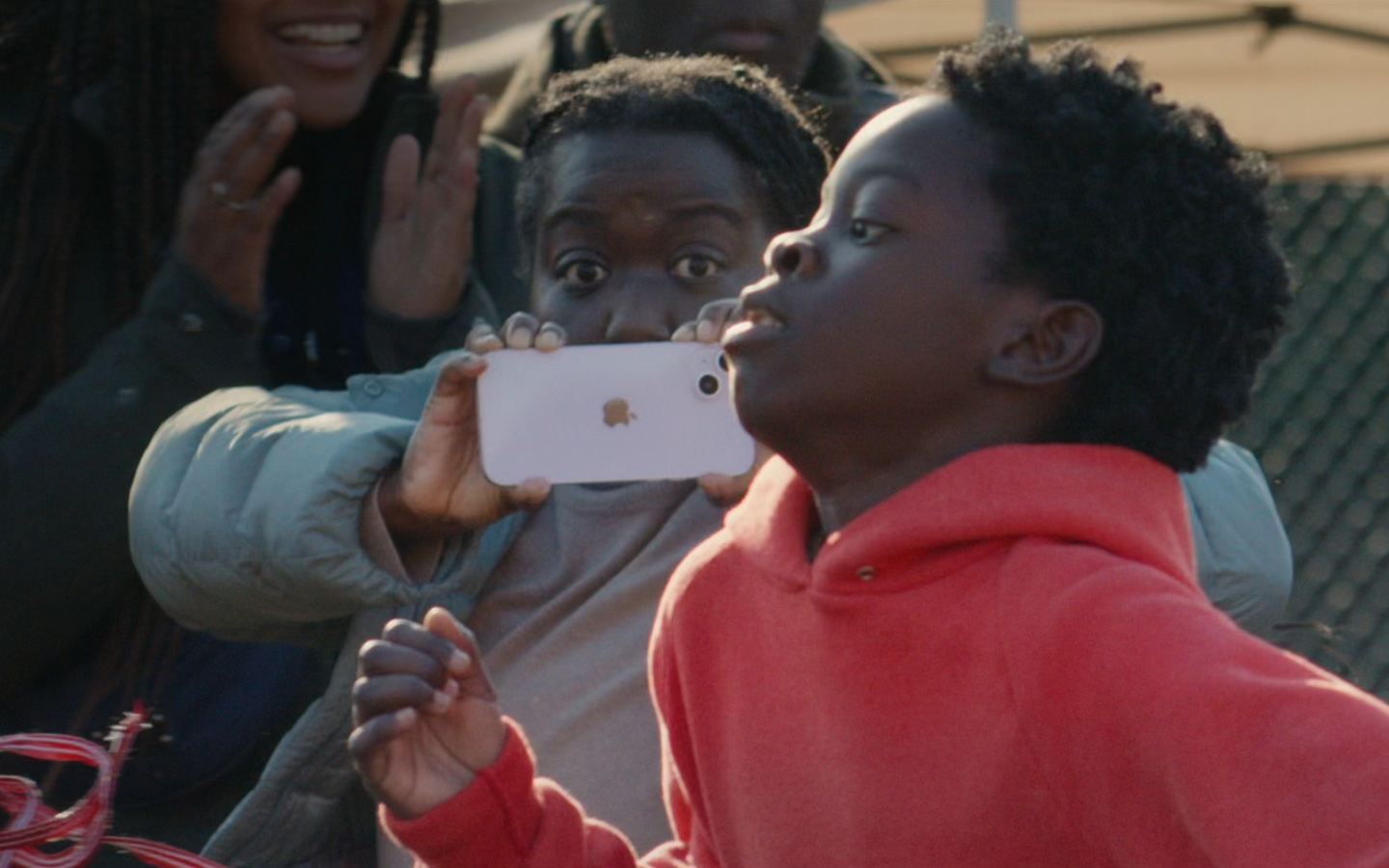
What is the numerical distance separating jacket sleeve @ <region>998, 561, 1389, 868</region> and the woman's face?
80.0 inches

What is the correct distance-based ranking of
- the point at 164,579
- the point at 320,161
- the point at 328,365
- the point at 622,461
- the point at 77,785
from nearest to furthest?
the point at 622,461 < the point at 164,579 < the point at 77,785 < the point at 328,365 < the point at 320,161

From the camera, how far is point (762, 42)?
3.52m

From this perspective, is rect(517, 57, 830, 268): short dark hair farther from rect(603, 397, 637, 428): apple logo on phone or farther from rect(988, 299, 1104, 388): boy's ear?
rect(988, 299, 1104, 388): boy's ear

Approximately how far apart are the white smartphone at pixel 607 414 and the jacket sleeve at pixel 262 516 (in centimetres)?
16

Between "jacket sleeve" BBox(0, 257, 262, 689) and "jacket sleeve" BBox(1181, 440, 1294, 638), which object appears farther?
"jacket sleeve" BBox(0, 257, 262, 689)

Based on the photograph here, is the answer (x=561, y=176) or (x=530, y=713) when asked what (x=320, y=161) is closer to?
(x=561, y=176)

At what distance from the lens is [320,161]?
137 inches

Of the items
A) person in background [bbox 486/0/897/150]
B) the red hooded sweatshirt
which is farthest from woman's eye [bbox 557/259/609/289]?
person in background [bbox 486/0/897/150]

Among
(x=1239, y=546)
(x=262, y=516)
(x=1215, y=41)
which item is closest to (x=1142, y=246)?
(x=1239, y=546)

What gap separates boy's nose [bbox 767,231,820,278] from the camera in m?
1.85

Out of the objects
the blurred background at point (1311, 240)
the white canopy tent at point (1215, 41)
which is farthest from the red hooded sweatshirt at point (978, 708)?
the blurred background at point (1311, 240)

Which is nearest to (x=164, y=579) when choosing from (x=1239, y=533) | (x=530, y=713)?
(x=530, y=713)

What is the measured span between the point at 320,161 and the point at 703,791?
179 centimetres

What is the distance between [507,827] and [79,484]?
3.70 ft
